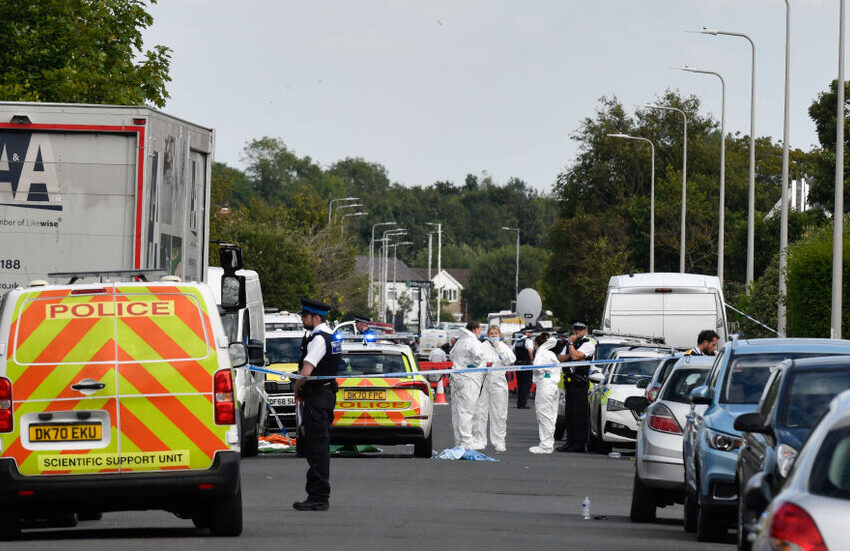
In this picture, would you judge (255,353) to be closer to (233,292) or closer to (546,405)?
(233,292)

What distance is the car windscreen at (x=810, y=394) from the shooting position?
1094 centimetres

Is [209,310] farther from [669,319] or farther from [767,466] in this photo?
[669,319]

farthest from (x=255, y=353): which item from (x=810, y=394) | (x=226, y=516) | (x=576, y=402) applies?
(x=810, y=394)

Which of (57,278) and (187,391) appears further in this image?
(57,278)

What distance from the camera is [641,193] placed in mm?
79562

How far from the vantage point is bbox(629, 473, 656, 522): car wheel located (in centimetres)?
1542

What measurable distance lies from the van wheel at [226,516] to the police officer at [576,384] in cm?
1420

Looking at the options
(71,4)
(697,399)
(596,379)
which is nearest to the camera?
(697,399)

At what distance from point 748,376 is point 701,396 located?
17.9 inches

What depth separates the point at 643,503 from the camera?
15.4 m

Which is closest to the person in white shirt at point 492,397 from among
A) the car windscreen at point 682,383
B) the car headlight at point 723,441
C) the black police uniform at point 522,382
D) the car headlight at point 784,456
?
the car windscreen at point 682,383

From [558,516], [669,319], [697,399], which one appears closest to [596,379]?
[669,319]

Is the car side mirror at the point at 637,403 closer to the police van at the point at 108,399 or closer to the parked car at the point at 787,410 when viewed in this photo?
the parked car at the point at 787,410

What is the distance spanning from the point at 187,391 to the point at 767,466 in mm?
3934
